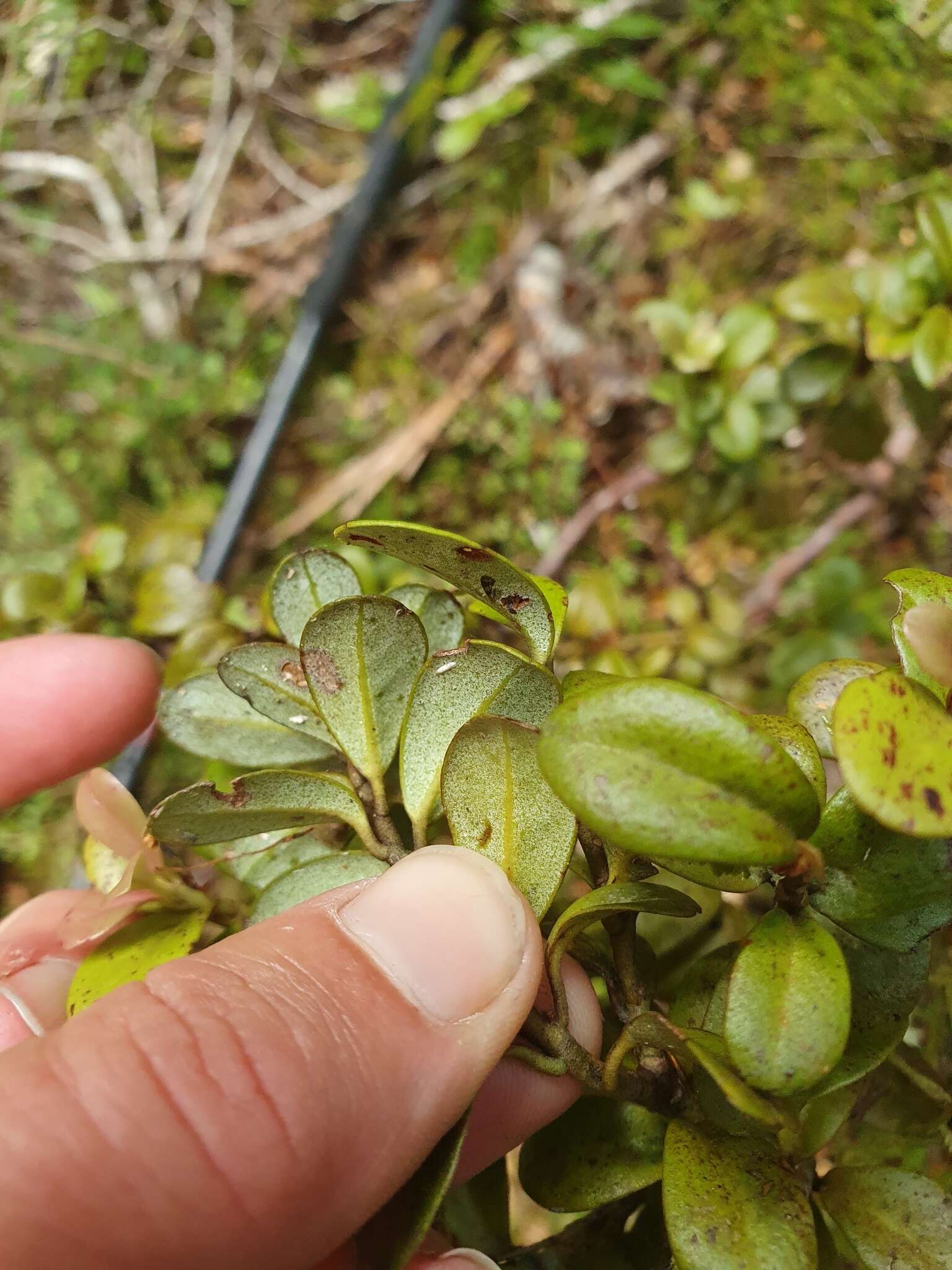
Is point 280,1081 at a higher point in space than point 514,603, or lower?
lower

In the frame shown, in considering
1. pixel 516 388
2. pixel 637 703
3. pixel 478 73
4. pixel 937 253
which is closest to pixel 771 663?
pixel 937 253

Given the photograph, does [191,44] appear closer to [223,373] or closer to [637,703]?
[223,373]

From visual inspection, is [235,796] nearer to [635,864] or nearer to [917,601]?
[635,864]

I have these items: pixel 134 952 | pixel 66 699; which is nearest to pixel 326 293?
pixel 66 699

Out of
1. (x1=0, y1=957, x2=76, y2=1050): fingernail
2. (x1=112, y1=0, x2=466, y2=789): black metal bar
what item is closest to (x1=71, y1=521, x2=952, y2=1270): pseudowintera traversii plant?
(x1=0, y1=957, x2=76, y2=1050): fingernail

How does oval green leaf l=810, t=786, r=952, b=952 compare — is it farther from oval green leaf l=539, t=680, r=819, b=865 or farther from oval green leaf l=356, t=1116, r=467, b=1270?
oval green leaf l=356, t=1116, r=467, b=1270

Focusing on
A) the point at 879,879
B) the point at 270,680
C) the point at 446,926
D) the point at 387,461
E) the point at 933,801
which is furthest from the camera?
the point at 387,461
